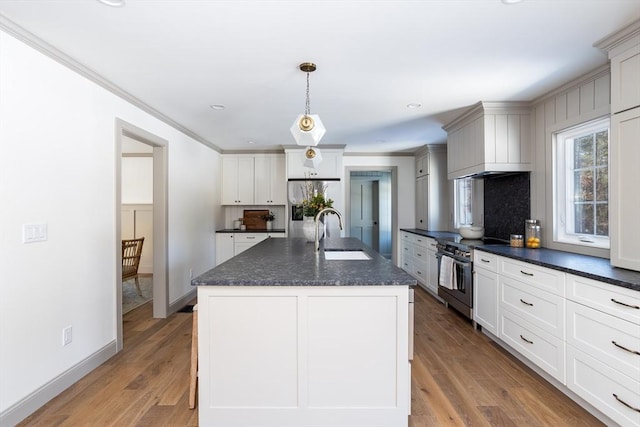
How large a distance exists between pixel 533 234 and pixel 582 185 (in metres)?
0.60

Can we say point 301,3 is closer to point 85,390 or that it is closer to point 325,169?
point 85,390

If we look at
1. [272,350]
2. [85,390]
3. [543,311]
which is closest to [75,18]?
[272,350]

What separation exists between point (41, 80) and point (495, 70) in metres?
3.24

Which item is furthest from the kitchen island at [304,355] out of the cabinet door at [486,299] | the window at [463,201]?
the window at [463,201]

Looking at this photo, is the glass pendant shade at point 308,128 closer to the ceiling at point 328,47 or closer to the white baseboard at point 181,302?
the ceiling at point 328,47

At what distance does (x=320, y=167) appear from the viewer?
5.57 m

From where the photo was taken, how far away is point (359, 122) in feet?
13.5

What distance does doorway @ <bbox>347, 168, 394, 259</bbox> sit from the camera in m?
8.25

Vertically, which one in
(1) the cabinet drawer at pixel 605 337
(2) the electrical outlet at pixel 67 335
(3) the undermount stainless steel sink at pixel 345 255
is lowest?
(2) the electrical outlet at pixel 67 335

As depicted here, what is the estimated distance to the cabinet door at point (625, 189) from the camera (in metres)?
2.01

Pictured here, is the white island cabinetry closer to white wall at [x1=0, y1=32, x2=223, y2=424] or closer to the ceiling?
white wall at [x1=0, y1=32, x2=223, y2=424]

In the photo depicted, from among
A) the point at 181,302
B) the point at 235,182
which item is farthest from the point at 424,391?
the point at 235,182

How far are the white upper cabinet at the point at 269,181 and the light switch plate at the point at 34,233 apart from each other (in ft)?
12.6

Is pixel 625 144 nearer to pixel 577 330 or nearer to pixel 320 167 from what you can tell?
pixel 577 330
